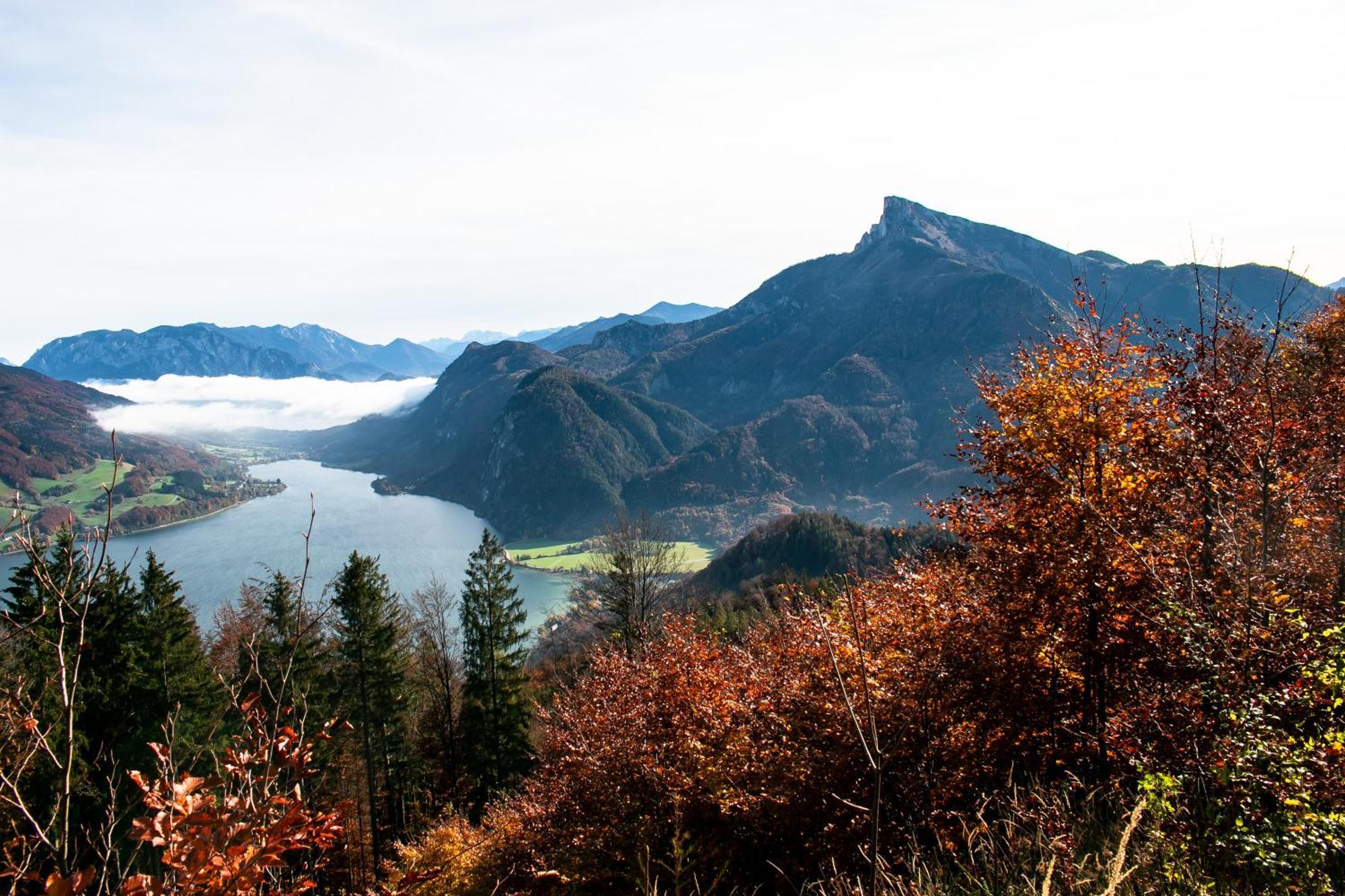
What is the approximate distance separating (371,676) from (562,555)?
11067cm

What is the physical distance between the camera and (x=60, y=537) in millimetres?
13828

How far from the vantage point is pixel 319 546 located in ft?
344

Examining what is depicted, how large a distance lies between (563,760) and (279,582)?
13.4 meters

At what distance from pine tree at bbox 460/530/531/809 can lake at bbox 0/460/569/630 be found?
1514 inches

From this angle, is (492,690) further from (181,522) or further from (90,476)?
(90,476)

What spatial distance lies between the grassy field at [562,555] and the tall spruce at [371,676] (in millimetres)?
77686

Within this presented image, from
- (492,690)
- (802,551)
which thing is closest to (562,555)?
(802,551)

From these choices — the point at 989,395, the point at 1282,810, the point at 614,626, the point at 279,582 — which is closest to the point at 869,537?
the point at 614,626

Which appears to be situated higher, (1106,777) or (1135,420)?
(1135,420)

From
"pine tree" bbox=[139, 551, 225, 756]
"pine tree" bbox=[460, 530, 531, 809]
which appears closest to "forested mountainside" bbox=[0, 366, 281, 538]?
"pine tree" bbox=[139, 551, 225, 756]

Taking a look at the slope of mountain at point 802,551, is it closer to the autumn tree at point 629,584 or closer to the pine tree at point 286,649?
the autumn tree at point 629,584

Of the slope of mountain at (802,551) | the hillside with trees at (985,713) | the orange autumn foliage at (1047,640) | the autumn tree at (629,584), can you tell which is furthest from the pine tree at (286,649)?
the slope of mountain at (802,551)

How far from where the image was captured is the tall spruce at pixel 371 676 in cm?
2080

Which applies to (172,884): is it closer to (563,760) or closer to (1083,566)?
(1083,566)
